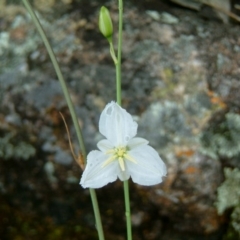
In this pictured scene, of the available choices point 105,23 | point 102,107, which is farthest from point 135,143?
point 102,107

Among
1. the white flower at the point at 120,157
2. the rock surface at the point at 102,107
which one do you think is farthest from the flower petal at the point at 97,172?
the rock surface at the point at 102,107

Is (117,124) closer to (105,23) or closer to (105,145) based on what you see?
(105,145)

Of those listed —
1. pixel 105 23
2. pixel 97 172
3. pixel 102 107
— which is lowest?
pixel 102 107

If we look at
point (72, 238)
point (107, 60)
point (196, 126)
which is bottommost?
point (72, 238)

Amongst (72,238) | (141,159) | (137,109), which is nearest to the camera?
(141,159)

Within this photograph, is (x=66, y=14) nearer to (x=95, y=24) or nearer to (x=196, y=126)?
(x=95, y=24)

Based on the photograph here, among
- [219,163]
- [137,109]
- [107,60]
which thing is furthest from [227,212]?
[107,60]

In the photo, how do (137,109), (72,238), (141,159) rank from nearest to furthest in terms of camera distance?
(141,159)
(137,109)
(72,238)

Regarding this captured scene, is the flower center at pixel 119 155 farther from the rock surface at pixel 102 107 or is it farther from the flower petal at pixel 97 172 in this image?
the rock surface at pixel 102 107
